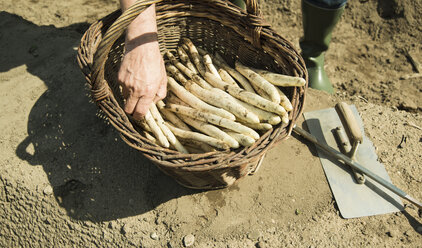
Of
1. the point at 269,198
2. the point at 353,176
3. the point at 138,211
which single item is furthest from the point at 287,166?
the point at 138,211

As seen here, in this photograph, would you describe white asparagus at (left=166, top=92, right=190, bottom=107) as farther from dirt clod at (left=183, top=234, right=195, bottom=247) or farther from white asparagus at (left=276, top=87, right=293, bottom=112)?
dirt clod at (left=183, top=234, right=195, bottom=247)

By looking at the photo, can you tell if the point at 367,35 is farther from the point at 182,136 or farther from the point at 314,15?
the point at 182,136

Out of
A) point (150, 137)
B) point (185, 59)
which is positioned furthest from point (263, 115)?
point (185, 59)

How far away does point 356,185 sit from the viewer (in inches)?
86.4

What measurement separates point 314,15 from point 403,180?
150 cm

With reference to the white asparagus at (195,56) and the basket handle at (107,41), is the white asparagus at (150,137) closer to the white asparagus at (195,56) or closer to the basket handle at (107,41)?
the basket handle at (107,41)

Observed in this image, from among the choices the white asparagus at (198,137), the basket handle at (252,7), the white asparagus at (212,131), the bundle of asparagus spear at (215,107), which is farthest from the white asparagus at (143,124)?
the basket handle at (252,7)

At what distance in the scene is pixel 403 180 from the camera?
7.41ft

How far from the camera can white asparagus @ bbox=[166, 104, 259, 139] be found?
5.87 ft

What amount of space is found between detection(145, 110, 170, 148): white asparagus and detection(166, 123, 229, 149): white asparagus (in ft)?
0.32

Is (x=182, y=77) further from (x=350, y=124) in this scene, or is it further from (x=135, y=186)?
(x=350, y=124)

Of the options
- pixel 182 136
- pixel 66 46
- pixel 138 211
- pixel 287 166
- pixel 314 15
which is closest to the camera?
pixel 182 136

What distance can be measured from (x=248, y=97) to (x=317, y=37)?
126 centimetres

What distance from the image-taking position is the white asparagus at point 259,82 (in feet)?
6.19
